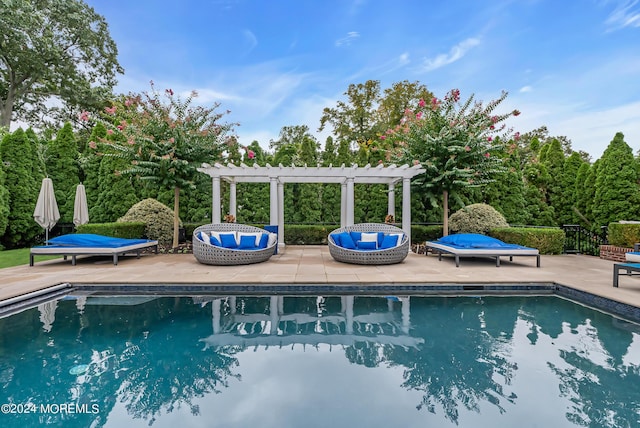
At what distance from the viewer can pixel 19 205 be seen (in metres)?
11.4

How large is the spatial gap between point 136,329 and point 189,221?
375 inches

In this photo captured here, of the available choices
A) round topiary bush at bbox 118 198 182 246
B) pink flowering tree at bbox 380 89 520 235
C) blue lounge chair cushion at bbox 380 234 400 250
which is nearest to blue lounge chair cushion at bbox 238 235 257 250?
blue lounge chair cushion at bbox 380 234 400 250

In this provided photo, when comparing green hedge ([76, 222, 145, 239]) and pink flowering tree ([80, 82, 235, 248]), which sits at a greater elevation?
pink flowering tree ([80, 82, 235, 248])

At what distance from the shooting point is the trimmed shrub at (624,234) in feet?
26.3

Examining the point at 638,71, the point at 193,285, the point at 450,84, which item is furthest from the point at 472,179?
the point at 193,285

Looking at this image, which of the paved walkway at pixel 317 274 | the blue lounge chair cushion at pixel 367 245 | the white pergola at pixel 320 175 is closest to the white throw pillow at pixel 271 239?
the paved walkway at pixel 317 274

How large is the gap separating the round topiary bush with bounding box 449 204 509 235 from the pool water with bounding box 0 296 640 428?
5947mm

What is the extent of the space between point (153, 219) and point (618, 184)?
14143 millimetres

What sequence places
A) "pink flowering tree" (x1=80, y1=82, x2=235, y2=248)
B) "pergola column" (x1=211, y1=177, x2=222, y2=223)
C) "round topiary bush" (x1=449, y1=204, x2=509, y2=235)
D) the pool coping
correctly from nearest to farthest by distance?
the pool coping, "pink flowering tree" (x1=80, y1=82, x2=235, y2=248), "pergola column" (x1=211, y1=177, x2=222, y2=223), "round topiary bush" (x1=449, y1=204, x2=509, y2=235)

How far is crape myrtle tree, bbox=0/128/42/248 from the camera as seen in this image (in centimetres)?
1131

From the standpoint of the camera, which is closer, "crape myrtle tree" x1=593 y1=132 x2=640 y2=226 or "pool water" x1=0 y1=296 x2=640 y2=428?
"pool water" x1=0 y1=296 x2=640 y2=428

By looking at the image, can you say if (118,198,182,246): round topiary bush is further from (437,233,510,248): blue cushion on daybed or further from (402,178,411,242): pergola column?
(437,233,510,248): blue cushion on daybed

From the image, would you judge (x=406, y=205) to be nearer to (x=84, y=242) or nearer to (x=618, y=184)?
(x=618, y=184)

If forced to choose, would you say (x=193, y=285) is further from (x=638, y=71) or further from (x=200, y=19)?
(x=638, y=71)
